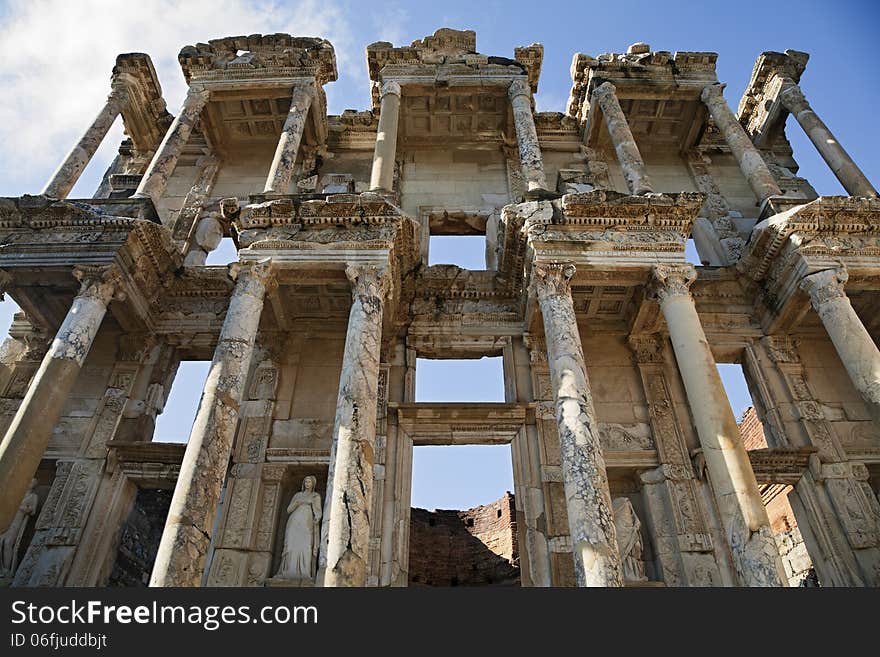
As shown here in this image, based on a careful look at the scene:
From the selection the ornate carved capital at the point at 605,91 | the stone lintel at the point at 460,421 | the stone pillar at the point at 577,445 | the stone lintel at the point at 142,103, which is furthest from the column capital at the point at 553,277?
the stone lintel at the point at 142,103

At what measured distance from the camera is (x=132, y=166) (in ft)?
57.8

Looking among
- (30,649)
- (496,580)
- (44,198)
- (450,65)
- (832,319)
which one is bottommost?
(30,649)

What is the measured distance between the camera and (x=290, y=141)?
14.6 meters

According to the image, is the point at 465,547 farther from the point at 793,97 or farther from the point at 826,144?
the point at 793,97

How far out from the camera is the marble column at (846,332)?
9805mm

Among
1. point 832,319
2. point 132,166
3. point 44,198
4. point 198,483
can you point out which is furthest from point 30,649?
point 132,166

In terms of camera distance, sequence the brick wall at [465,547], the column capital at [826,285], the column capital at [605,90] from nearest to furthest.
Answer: the column capital at [826,285]
the column capital at [605,90]
the brick wall at [465,547]

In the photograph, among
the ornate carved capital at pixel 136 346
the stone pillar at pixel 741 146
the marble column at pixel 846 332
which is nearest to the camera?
the marble column at pixel 846 332

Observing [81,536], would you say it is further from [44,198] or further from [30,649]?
[44,198]

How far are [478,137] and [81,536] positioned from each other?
14.2m

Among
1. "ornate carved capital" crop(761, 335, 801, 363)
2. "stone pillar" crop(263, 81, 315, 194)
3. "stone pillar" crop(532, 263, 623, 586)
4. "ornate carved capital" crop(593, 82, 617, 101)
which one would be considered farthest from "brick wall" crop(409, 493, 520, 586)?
"ornate carved capital" crop(593, 82, 617, 101)

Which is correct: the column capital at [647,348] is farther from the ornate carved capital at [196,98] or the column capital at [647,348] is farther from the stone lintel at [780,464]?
the ornate carved capital at [196,98]

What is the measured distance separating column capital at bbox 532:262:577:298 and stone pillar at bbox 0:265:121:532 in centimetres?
813

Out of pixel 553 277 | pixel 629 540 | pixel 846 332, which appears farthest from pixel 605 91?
pixel 629 540
